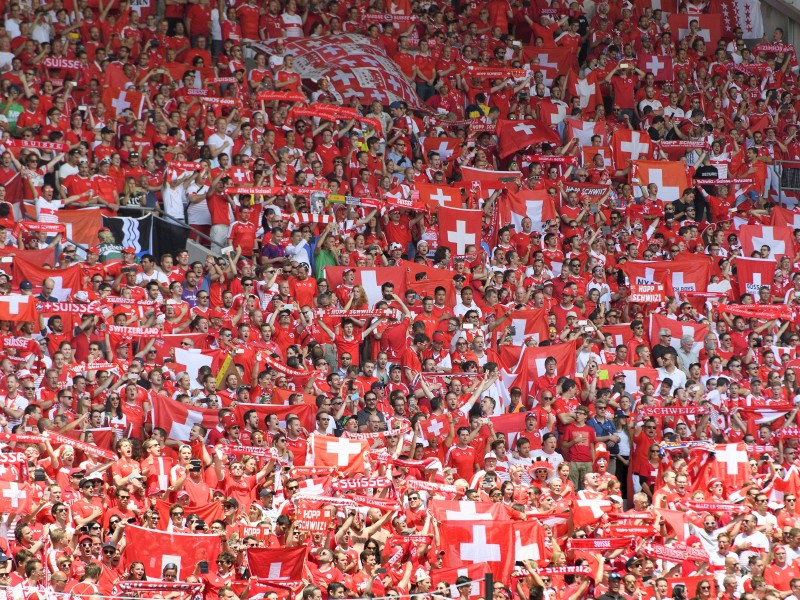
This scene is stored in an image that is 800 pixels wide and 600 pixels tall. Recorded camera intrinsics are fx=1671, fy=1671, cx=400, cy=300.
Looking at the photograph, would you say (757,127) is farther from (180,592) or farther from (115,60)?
(180,592)

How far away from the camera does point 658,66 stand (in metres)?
26.7

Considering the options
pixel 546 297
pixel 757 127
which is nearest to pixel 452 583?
pixel 546 297

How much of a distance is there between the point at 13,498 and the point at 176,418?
2.94 m

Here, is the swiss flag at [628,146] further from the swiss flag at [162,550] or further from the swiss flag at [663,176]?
the swiss flag at [162,550]

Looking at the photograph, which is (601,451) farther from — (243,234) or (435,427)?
(243,234)

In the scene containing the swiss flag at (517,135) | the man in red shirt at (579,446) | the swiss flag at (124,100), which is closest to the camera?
the man in red shirt at (579,446)

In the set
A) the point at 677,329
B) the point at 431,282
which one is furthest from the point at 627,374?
the point at 431,282

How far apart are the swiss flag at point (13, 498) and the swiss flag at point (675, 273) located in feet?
33.6

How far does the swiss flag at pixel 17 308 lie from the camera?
703 inches

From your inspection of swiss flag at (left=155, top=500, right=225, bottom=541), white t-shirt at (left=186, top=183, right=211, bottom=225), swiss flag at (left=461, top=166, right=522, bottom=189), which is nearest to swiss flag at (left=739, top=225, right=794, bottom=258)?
swiss flag at (left=461, top=166, right=522, bottom=189)

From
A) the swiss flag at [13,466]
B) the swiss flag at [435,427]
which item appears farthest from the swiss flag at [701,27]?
the swiss flag at [13,466]

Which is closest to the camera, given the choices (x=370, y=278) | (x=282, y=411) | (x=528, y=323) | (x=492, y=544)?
(x=492, y=544)

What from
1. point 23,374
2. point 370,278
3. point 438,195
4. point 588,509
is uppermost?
point 438,195

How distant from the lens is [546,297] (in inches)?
843
